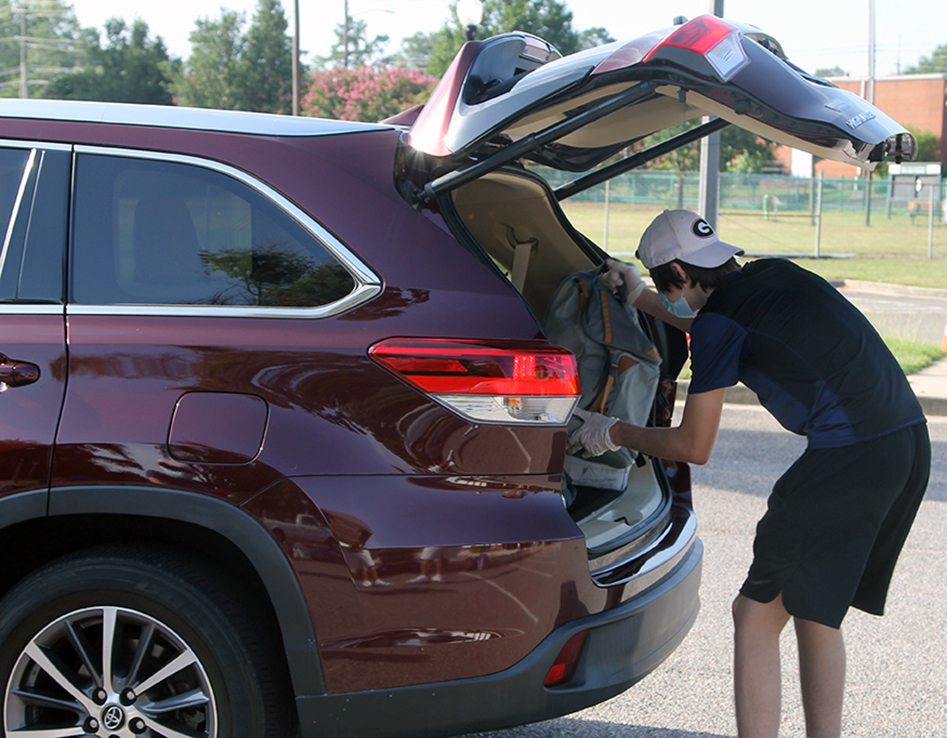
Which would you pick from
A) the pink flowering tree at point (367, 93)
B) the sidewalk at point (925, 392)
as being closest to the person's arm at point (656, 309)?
the sidewalk at point (925, 392)

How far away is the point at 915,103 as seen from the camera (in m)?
56.7

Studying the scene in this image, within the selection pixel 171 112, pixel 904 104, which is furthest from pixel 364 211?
pixel 904 104

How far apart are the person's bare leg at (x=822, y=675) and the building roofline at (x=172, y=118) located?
1.85 meters

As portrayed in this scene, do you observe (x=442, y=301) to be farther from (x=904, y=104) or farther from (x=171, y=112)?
(x=904, y=104)

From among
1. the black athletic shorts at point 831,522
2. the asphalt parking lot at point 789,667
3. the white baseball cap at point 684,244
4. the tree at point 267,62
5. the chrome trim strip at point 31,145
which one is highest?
the tree at point 267,62

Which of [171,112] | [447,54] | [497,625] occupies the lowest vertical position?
[497,625]

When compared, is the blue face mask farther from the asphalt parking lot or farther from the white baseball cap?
the asphalt parking lot

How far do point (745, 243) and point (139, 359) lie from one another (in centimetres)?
2354

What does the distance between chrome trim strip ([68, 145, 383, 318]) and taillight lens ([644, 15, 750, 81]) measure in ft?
2.67

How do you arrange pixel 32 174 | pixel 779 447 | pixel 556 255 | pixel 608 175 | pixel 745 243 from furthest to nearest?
pixel 745 243, pixel 779 447, pixel 556 255, pixel 608 175, pixel 32 174

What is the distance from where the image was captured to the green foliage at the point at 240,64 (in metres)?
64.2

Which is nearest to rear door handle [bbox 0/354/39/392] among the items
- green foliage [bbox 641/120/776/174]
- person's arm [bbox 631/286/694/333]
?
person's arm [bbox 631/286/694/333]

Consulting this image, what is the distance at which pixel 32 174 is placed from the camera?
236cm

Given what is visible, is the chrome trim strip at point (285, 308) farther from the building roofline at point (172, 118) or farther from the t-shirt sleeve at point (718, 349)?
the t-shirt sleeve at point (718, 349)
